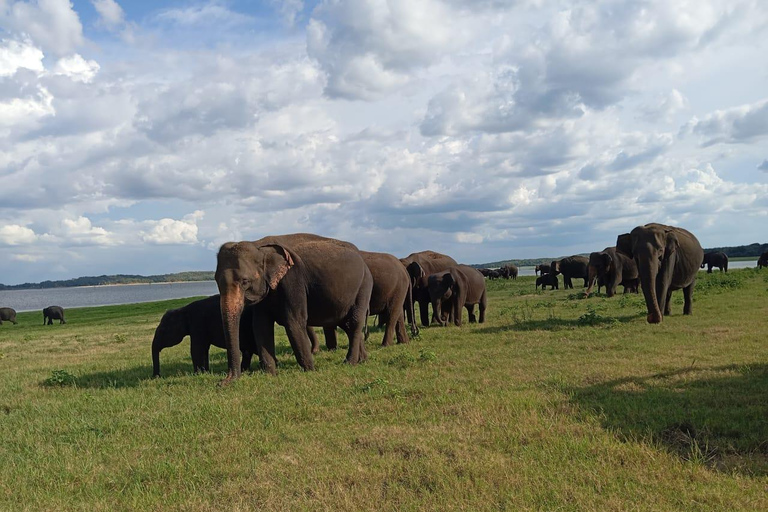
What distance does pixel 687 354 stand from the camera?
11.5 m

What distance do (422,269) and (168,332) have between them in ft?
33.6

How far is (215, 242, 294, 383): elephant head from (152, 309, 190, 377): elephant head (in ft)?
8.16

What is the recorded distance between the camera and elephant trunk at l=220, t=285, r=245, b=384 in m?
10.6

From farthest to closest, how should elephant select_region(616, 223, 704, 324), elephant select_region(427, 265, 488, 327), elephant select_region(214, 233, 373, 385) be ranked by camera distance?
elephant select_region(427, 265, 488, 327), elephant select_region(616, 223, 704, 324), elephant select_region(214, 233, 373, 385)

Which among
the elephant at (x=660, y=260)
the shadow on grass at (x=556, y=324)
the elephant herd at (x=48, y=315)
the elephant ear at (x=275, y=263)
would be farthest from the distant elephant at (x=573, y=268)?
the elephant herd at (x=48, y=315)

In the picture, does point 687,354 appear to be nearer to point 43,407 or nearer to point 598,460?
point 598,460

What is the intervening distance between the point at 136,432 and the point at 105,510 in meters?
2.58

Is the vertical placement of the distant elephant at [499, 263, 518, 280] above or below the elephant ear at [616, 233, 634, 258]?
below

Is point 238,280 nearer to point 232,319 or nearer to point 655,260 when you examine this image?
point 232,319

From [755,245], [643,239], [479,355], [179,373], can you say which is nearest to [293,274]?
[179,373]

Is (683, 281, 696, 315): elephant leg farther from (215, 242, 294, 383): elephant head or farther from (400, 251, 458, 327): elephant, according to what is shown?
(215, 242, 294, 383): elephant head

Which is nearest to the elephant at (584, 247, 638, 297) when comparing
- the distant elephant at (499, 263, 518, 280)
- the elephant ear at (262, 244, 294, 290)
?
the elephant ear at (262, 244, 294, 290)

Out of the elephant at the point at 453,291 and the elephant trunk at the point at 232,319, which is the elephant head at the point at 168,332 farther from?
the elephant at the point at 453,291

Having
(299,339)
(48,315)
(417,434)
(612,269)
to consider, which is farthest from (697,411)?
(48,315)
